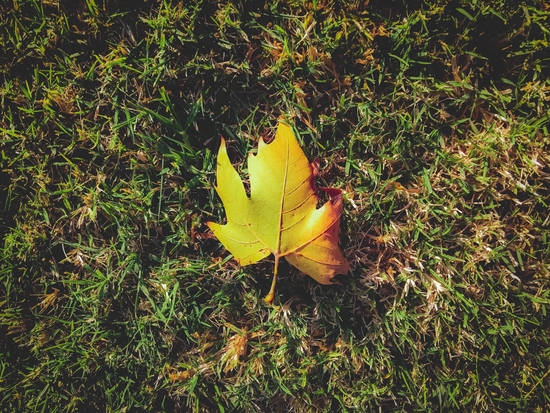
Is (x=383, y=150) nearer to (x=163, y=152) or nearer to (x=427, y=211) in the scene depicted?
(x=427, y=211)

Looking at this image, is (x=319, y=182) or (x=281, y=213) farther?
(x=319, y=182)

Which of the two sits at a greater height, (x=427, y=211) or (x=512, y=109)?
(x=512, y=109)

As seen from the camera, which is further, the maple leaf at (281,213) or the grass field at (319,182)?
the grass field at (319,182)

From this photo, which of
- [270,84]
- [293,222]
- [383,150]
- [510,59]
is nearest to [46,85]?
[270,84]
